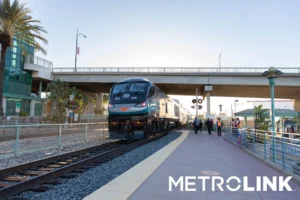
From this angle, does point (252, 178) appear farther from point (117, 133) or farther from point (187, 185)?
point (117, 133)

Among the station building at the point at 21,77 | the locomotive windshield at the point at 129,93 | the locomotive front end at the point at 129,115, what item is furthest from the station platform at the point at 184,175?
the station building at the point at 21,77

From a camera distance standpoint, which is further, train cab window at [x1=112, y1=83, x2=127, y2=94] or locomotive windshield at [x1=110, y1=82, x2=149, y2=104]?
train cab window at [x1=112, y1=83, x2=127, y2=94]

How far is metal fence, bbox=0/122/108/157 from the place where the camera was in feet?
29.2

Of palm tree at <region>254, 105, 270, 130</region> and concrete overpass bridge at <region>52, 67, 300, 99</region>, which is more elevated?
concrete overpass bridge at <region>52, 67, 300, 99</region>

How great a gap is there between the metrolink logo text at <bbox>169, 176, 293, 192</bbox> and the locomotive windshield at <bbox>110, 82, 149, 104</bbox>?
313 inches

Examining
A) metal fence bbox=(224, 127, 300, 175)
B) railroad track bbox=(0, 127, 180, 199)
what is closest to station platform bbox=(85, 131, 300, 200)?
metal fence bbox=(224, 127, 300, 175)

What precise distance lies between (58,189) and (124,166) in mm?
2741

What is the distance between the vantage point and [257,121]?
47.5 feet

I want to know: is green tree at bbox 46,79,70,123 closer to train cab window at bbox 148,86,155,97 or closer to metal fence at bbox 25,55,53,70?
metal fence at bbox 25,55,53,70

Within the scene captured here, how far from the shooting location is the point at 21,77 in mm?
32781

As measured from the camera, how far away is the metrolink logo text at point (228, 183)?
196 inches

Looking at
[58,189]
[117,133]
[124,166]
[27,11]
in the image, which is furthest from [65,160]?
[27,11]

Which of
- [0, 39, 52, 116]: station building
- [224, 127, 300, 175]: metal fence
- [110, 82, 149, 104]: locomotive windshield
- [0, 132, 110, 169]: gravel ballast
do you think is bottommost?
[0, 132, 110, 169]: gravel ballast

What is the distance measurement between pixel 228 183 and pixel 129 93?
9214 millimetres
